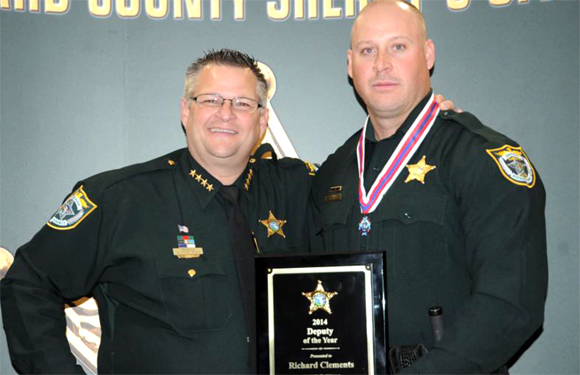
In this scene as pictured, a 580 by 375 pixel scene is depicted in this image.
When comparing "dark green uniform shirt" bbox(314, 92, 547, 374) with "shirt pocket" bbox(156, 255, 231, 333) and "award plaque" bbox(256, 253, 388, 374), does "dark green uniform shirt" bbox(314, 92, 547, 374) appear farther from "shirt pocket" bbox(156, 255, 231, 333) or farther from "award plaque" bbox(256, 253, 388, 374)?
"shirt pocket" bbox(156, 255, 231, 333)

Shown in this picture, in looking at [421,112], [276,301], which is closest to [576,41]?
[421,112]

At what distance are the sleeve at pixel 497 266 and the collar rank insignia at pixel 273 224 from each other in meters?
0.79

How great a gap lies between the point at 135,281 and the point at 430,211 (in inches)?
45.5

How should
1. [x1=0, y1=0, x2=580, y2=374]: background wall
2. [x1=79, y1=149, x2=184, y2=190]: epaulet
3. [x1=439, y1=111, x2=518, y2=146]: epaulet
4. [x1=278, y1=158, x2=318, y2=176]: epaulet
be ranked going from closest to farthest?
[x1=439, y1=111, x2=518, y2=146]: epaulet → [x1=79, y1=149, x2=184, y2=190]: epaulet → [x1=278, y1=158, x2=318, y2=176]: epaulet → [x1=0, y1=0, x2=580, y2=374]: background wall

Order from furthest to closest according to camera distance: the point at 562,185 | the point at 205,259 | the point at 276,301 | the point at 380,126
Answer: the point at 562,185 < the point at 380,126 < the point at 205,259 < the point at 276,301

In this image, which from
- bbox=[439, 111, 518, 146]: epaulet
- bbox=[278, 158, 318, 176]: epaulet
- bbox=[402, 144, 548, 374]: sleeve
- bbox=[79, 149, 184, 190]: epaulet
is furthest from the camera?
bbox=[278, 158, 318, 176]: epaulet

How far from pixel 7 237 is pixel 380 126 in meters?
1.97

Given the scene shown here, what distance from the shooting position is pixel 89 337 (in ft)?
11.0

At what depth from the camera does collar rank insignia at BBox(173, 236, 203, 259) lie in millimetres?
2547

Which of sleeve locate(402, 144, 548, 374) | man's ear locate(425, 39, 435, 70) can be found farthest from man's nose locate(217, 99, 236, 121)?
sleeve locate(402, 144, 548, 374)

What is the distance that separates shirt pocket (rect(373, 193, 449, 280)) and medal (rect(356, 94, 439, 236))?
9cm

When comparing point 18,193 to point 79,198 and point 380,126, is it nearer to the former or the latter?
point 79,198

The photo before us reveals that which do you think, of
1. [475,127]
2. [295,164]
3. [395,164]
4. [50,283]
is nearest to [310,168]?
[295,164]

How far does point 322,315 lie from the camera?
2.22 metres
